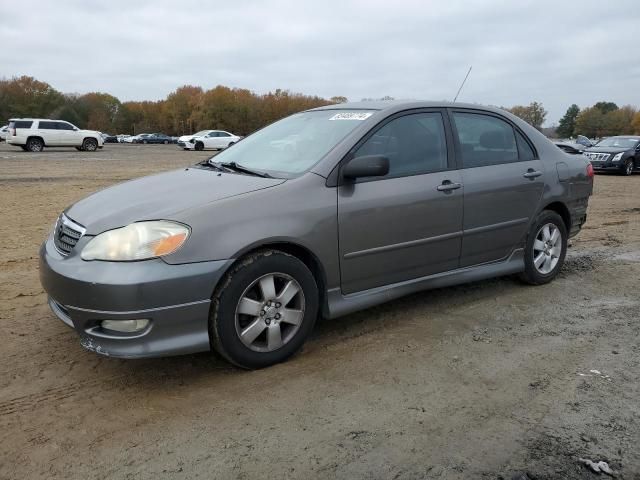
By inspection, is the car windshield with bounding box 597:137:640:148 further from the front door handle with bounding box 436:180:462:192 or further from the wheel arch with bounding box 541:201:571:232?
the front door handle with bounding box 436:180:462:192

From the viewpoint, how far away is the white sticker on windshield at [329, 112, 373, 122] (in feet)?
12.8

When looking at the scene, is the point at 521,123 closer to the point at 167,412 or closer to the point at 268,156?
the point at 268,156

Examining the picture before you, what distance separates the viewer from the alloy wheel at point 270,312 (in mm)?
3150

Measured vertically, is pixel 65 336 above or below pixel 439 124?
below

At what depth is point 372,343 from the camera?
3693mm

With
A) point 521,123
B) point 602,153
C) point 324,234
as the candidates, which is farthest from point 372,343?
point 602,153

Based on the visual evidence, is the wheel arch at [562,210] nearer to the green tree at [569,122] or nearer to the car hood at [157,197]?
the car hood at [157,197]

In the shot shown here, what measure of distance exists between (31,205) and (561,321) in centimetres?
827

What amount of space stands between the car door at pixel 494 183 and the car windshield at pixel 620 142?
55.1 ft

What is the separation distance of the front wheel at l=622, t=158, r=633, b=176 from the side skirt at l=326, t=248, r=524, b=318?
16.4 metres

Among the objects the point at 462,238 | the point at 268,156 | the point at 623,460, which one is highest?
the point at 268,156

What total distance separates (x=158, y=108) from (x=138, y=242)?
380 feet

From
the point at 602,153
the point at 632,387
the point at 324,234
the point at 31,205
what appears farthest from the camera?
the point at 602,153

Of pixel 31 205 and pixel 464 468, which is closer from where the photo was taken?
pixel 464 468
